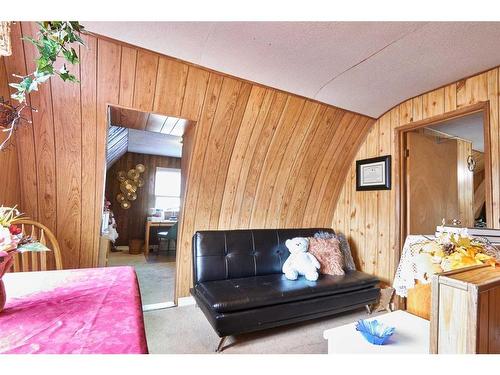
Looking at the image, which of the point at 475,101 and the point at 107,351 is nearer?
the point at 107,351

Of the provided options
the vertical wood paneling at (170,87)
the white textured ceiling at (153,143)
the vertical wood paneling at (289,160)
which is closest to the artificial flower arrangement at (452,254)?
the vertical wood paneling at (289,160)

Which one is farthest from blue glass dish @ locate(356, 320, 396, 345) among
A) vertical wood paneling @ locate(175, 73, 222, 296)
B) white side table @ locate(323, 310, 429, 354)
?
vertical wood paneling @ locate(175, 73, 222, 296)

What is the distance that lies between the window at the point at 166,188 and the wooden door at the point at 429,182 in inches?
189

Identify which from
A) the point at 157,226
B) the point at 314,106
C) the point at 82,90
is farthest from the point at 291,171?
the point at 157,226

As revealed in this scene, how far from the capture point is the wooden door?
2.63 meters

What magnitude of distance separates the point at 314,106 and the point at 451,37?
115 cm

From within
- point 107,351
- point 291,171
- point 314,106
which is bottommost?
point 107,351

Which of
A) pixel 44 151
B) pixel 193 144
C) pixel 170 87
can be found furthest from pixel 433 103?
pixel 44 151

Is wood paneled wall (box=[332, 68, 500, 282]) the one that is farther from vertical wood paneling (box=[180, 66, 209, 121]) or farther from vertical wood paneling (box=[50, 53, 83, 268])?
vertical wood paneling (box=[50, 53, 83, 268])

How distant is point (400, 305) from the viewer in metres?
2.55

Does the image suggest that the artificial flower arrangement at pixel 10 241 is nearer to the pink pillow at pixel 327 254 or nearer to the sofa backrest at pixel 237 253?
the sofa backrest at pixel 237 253

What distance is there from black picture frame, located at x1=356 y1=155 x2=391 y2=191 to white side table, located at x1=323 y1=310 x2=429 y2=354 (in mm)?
1712
